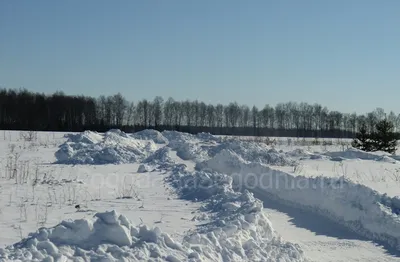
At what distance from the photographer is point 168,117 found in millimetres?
86438

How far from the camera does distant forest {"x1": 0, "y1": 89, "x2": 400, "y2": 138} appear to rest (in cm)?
6278

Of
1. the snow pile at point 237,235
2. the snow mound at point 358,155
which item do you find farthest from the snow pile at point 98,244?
the snow mound at point 358,155

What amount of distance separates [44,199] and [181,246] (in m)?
4.77

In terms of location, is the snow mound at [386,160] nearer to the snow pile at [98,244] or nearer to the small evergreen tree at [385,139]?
the small evergreen tree at [385,139]

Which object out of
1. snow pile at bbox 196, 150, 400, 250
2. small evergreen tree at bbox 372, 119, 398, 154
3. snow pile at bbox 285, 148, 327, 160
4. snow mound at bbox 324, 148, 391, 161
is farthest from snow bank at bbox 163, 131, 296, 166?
small evergreen tree at bbox 372, 119, 398, 154

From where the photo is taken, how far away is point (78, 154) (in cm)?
1883

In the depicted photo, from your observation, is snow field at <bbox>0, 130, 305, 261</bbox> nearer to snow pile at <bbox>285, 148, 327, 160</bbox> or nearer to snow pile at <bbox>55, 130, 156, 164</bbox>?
snow pile at <bbox>55, 130, 156, 164</bbox>

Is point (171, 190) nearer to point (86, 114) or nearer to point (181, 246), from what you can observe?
point (181, 246)

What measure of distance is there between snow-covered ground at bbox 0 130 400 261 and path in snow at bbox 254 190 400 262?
0.02 meters

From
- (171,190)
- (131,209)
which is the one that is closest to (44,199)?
(131,209)

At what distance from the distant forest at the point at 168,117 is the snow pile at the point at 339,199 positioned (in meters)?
52.9

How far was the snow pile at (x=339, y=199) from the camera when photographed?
28.0ft

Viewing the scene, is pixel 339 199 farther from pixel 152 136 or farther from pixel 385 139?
pixel 152 136

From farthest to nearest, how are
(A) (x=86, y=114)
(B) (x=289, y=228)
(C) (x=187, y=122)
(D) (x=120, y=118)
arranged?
(C) (x=187, y=122), (D) (x=120, y=118), (A) (x=86, y=114), (B) (x=289, y=228)
